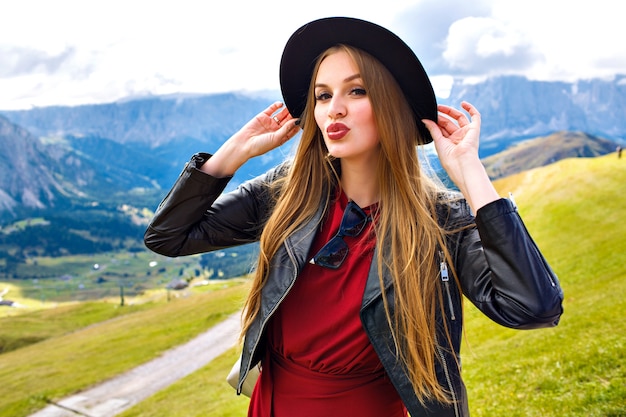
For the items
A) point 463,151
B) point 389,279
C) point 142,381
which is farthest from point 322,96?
point 142,381

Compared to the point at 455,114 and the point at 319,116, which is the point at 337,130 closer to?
the point at 319,116

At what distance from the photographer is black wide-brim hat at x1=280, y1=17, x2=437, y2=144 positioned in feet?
13.3

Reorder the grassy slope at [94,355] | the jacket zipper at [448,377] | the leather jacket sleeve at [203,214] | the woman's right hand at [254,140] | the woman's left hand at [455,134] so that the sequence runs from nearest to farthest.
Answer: the jacket zipper at [448,377], the woman's left hand at [455,134], the leather jacket sleeve at [203,214], the woman's right hand at [254,140], the grassy slope at [94,355]

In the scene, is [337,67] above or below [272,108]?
above

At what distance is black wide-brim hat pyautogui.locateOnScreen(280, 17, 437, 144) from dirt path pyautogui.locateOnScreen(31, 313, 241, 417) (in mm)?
25474

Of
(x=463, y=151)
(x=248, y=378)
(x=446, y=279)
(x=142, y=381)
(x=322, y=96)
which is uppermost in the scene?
(x=322, y=96)

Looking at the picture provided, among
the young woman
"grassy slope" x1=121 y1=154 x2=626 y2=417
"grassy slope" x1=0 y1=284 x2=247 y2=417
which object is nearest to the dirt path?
"grassy slope" x1=0 y1=284 x2=247 y2=417

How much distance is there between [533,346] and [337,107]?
52.8ft

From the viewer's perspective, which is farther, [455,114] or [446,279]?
[455,114]

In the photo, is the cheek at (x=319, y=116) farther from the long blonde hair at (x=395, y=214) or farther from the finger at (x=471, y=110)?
the finger at (x=471, y=110)

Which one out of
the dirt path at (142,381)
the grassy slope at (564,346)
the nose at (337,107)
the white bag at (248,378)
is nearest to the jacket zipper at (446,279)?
the grassy slope at (564,346)

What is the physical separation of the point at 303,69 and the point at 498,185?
272ft

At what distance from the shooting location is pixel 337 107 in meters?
4.15

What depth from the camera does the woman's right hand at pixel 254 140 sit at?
4590 millimetres
